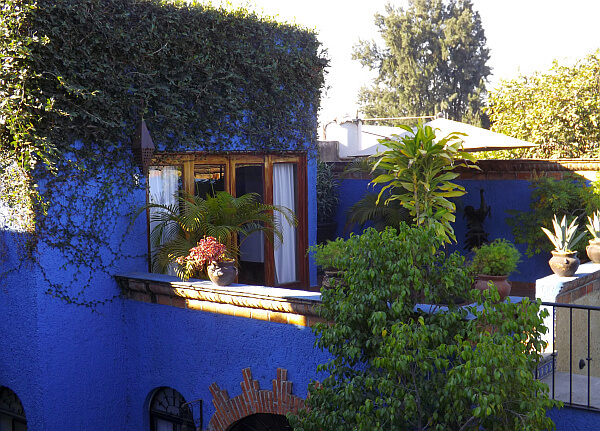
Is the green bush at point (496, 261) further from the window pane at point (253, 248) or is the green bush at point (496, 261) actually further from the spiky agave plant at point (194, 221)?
the window pane at point (253, 248)

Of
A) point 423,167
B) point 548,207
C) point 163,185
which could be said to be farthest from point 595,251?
point 163,185

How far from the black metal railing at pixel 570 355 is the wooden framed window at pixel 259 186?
11.8ft

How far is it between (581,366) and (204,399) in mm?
3400

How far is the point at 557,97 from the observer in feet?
44.1

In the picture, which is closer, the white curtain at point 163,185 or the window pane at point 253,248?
the white curtain at point 163,185

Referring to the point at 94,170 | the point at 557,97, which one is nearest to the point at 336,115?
the point at 557,97

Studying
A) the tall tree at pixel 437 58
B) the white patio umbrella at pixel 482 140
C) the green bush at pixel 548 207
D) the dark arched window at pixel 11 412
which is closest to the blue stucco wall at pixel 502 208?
the green bush at pixel 548 207

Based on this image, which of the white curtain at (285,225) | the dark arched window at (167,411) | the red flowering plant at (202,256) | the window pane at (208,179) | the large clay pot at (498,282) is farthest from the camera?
the white curtain at (285,225)

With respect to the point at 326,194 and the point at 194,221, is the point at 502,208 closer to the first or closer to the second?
the point at 326,194

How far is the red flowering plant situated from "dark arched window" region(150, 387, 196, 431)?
1.24 meters

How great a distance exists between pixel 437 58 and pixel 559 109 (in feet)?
56.0

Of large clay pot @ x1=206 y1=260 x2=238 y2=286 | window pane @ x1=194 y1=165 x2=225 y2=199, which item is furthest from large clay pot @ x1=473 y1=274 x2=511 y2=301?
window pane @ x1=194 y1=165 x2=225 y2=199

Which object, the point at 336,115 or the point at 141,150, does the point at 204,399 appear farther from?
the point at 336,115

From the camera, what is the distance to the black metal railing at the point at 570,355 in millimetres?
4348
